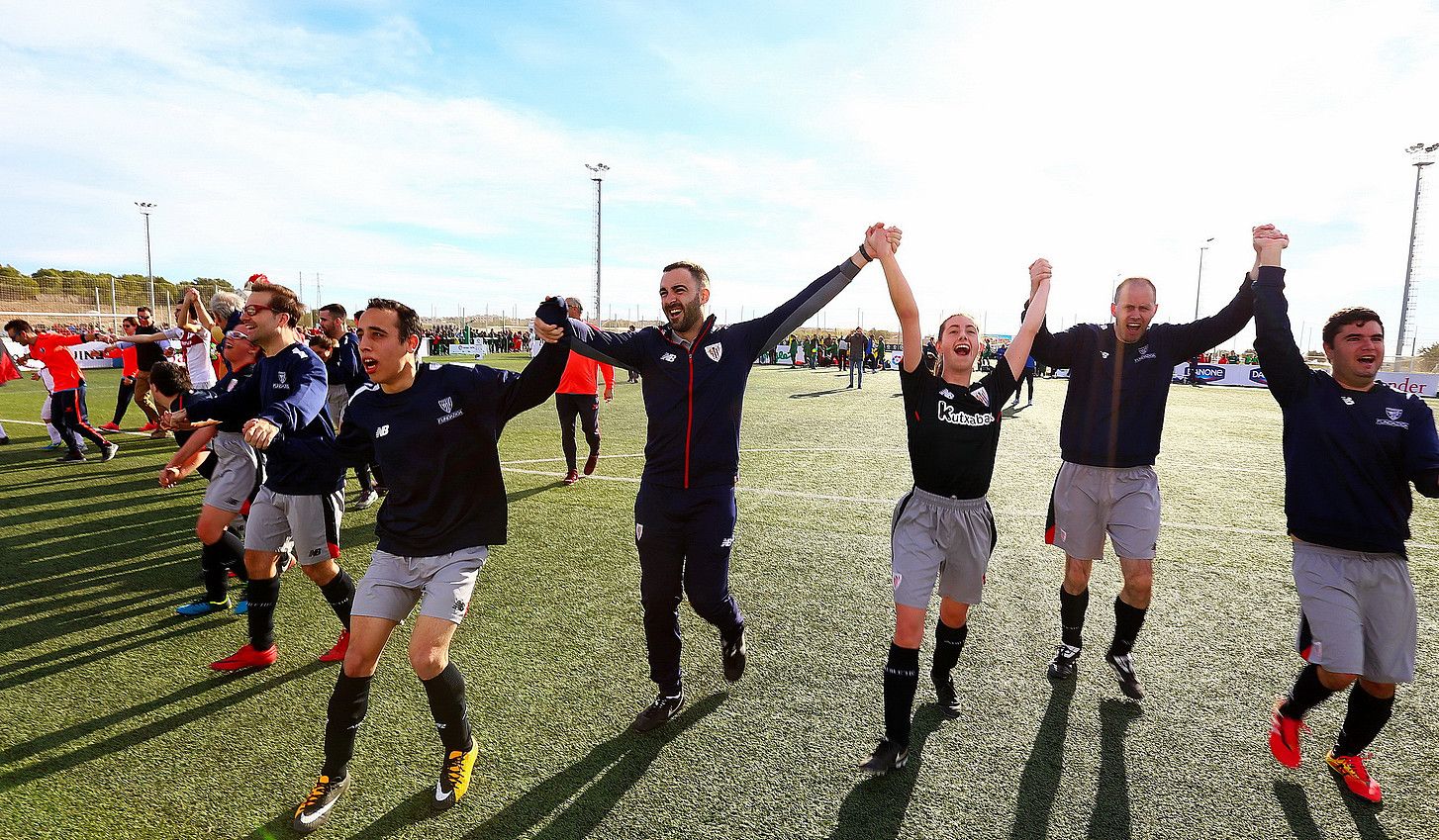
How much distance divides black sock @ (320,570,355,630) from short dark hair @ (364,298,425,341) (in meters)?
1.87

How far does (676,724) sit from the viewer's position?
364cm

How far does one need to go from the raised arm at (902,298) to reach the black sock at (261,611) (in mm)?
3938

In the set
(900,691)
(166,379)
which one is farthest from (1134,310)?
(166,379)

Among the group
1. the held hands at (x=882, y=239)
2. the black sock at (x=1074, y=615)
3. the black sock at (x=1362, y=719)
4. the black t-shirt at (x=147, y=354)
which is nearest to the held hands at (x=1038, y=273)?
the held hands at (x=882, y=239)

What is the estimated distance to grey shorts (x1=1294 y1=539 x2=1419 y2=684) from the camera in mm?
3064

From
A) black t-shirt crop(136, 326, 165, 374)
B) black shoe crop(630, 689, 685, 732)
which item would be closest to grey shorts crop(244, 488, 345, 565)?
black shoe crop(630, 689, 685, 732)

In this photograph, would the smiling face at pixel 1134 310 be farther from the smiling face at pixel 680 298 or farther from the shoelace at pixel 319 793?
the shoelace at pixel 319 793

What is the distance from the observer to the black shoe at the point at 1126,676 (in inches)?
154

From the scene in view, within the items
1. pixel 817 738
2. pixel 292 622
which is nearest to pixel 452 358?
pixel 292 622

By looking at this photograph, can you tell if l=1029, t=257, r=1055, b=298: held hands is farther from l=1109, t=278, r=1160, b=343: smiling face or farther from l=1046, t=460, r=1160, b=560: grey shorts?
l=1046, t=460, r=1160, b=560: grey shorts

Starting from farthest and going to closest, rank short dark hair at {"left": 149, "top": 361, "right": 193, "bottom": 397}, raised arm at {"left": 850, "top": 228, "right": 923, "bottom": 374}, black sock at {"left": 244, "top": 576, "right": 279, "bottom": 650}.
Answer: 1. short dark hair at {"left": 149, "top": 361, "right": 193, "bottom": 397}
2. black sock at {"left": 244, "top": 576, "right": 279, "bottom": 650}
3. raised arm at {"left": 850, "top": 228, "right": 923, "bottom": 374}

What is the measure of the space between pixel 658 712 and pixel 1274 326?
3.70m

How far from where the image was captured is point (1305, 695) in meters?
3.23

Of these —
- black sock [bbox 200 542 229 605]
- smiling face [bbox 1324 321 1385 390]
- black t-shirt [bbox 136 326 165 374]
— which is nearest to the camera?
smiling face [bbox 1324 321 1385 390]
